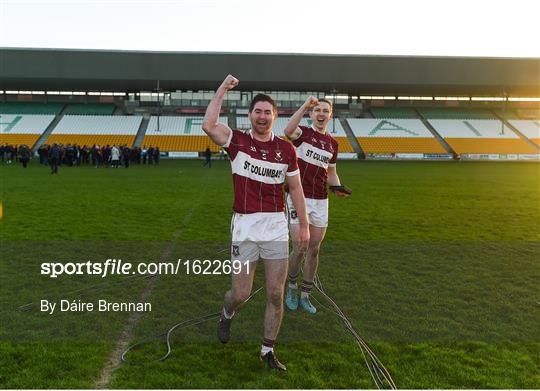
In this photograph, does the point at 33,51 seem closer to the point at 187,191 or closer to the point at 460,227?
the point at 187,191

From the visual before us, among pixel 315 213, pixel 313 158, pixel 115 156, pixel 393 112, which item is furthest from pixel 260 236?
pixel 393 112

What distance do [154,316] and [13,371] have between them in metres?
1.48

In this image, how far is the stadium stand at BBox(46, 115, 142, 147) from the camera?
44.3 m

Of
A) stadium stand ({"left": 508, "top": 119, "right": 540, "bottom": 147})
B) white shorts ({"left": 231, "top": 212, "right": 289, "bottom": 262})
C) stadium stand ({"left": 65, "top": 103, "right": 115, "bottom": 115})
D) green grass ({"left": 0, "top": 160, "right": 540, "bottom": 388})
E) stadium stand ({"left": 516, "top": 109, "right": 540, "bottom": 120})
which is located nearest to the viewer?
green grass ({"left": 0, "top": 160, "right": 540, "bottom": 388})

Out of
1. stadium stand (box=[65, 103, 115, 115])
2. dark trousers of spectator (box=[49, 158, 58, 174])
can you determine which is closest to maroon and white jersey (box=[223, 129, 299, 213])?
dark trousers of spectator (box=[49, 158, 58, 174])

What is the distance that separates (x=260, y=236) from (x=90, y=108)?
54.7m

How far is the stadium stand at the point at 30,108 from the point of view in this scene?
50969 mm

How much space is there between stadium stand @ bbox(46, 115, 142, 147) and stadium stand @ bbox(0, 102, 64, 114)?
3.42 m

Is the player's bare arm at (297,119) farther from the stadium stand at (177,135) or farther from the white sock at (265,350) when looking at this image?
the stadium stand at (177,135)

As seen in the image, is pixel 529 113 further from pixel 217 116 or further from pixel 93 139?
pixel 217 116

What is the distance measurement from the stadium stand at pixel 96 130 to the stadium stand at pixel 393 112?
2768cm

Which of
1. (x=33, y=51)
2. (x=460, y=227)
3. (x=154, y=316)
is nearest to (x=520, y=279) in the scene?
(x=460, y=227)

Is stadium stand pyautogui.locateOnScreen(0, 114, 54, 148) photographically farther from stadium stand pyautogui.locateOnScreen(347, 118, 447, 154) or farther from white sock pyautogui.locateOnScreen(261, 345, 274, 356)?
white sock pyautogui.locateOnScreen(261, 345, 274, 356)

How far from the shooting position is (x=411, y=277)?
6.39 metres
